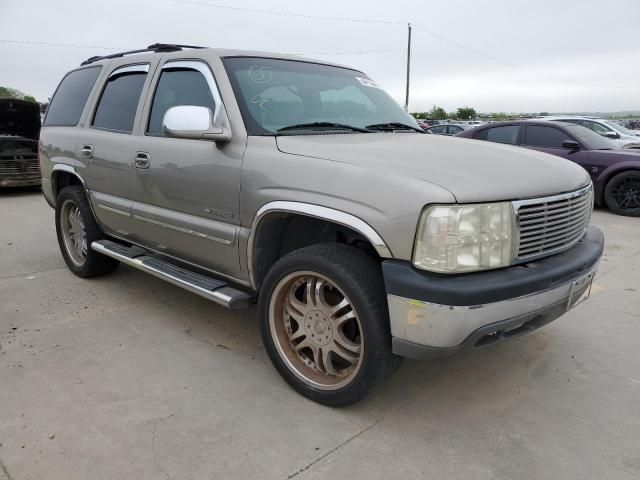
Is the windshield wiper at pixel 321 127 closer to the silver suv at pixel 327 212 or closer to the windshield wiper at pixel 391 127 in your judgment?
the silver suv at pixel 327 212

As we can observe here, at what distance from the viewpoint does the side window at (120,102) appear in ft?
12.8

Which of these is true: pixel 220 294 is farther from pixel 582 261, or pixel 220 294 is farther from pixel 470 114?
pixel 470 114

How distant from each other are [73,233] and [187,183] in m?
2.34

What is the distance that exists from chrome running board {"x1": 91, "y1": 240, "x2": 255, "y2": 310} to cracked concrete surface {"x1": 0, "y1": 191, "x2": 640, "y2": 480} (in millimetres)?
441

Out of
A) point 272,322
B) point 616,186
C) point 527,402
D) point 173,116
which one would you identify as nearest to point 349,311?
point 272,322

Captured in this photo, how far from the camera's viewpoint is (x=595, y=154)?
8.66m

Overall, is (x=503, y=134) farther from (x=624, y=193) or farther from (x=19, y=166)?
(x=19, y=166)

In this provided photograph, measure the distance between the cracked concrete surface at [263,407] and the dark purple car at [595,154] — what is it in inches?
207

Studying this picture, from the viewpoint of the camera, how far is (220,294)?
3.08 m

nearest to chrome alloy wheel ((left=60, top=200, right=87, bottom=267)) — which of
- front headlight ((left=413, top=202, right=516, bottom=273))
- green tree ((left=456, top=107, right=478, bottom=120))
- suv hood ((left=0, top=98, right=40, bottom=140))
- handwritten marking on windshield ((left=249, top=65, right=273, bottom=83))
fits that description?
handwritten marking on windshield ((left=249, top=65, right=273, bottom=83))

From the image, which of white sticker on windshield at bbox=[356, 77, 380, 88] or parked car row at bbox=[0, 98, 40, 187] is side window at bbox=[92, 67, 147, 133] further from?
parked car row at bbox=[0, 98, 40, 187]

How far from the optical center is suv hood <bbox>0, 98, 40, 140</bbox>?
9.69 m

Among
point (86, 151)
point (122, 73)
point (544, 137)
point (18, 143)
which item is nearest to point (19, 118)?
point (18, 143)

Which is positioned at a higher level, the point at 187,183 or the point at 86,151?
the point at 86,151
